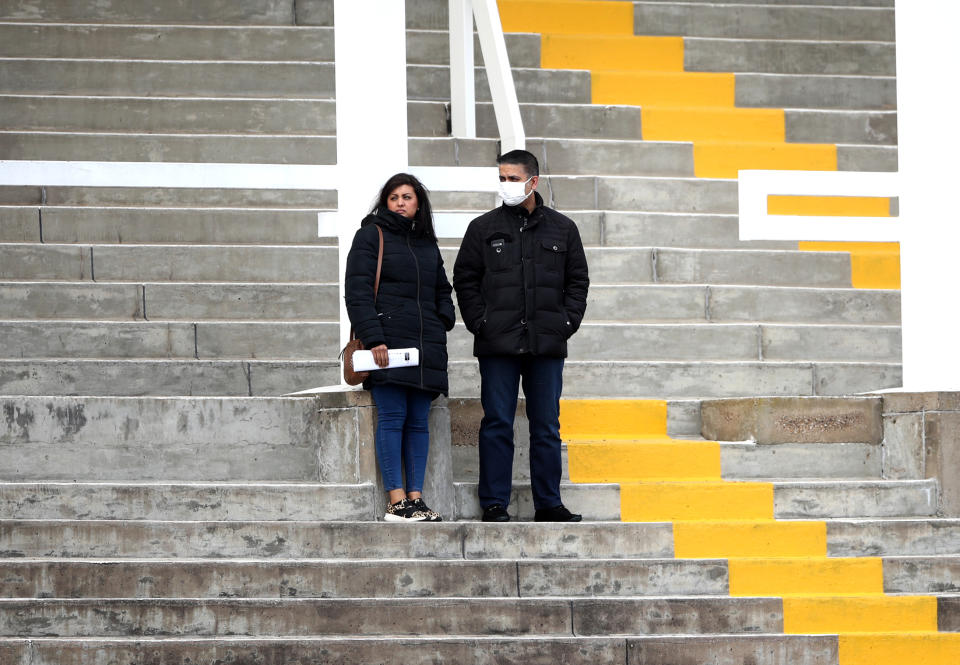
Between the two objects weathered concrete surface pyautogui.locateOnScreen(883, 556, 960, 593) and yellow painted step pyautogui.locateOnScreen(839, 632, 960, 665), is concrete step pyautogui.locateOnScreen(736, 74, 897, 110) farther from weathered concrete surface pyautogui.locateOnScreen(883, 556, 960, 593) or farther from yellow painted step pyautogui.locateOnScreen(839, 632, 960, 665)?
yellow painted step pyautogui.locateOnScreen(839, 632, 960, 665)

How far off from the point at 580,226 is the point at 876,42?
3.14 meters

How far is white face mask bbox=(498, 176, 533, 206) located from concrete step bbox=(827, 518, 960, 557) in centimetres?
192

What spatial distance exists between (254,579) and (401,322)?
125 centimetres

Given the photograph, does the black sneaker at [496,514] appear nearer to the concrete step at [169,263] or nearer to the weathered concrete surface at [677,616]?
the weathered concrete surface at [677,616]

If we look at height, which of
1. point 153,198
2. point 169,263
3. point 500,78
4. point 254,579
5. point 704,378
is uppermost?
point 500,78

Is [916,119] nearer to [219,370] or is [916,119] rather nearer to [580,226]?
[580,226]

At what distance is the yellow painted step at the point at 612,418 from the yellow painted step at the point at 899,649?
1.83m

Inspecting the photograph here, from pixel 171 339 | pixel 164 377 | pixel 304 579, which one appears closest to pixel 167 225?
pixel 171 339

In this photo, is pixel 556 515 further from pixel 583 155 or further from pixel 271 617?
pixel 583 155

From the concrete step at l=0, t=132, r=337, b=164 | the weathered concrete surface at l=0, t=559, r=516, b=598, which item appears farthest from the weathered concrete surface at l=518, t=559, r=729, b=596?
the concrete step at l=0, t=132, r=337, b=164

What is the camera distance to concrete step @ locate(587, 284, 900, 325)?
349 inches

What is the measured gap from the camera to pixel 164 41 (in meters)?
10.3

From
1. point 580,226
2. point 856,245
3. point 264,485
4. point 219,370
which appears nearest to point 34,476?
point 264,485

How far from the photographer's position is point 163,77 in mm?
10102
